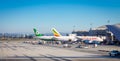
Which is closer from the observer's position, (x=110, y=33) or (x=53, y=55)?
(x=53, y=55)

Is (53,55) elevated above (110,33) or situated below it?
below

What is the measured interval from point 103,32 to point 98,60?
137 meters

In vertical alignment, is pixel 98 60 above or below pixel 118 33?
below

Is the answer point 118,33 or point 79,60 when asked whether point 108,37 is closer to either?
point 79,60

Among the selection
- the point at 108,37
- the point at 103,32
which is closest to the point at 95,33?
the point at 103,32

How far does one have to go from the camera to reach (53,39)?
17325 cm

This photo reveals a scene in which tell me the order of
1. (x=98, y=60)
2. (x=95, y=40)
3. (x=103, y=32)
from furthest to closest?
(x=103, y=32), (x=95, y=40), (x=98, y=60)

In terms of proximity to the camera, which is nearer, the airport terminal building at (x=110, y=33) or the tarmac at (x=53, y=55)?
the airport terminal building at (x=110, y=33)

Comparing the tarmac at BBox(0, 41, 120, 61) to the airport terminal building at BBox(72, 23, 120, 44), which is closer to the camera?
the airport terminal building at BBox(72, 23, 120, 44)

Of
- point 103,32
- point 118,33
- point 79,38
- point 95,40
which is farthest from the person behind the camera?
point 103,32

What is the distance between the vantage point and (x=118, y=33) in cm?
3044

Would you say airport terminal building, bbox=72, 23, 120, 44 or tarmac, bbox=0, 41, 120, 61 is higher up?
airport terminal building, bbox=72, 23, 120, 44

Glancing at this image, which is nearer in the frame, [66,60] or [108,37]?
[66,60]

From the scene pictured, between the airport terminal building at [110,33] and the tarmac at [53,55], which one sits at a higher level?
the airport terminal building at [110,33]
